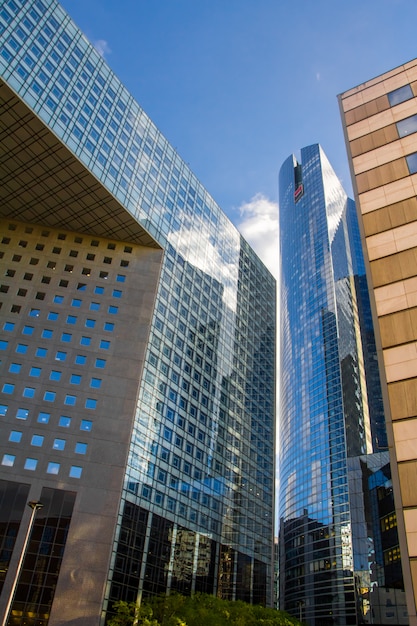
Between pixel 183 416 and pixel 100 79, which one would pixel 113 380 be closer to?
pixel 183 416

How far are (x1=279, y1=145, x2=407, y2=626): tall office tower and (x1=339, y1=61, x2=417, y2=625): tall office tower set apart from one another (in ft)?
234

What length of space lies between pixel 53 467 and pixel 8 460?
15.0ft

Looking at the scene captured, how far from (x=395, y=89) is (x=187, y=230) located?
52.0 m

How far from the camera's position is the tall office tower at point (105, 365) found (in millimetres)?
52031

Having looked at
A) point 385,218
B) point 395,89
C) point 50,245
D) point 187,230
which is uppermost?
point 187,230

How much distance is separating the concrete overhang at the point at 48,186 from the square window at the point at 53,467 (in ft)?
107

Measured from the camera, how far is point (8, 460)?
176 ft

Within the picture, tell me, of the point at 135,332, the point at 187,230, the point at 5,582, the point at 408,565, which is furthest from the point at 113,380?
the point at 408,565

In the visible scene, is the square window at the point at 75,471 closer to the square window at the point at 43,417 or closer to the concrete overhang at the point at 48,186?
the square window at the point at 43,417

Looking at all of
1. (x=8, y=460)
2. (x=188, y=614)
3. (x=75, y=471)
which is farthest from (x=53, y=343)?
(x=188, y=614)

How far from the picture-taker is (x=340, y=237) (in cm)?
17700

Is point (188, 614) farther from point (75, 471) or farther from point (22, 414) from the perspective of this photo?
point (22, 414)

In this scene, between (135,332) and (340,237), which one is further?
(340,237)

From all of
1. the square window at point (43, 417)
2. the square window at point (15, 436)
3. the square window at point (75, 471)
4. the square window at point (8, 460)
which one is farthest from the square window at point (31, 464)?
the square window at point (43, 417)
